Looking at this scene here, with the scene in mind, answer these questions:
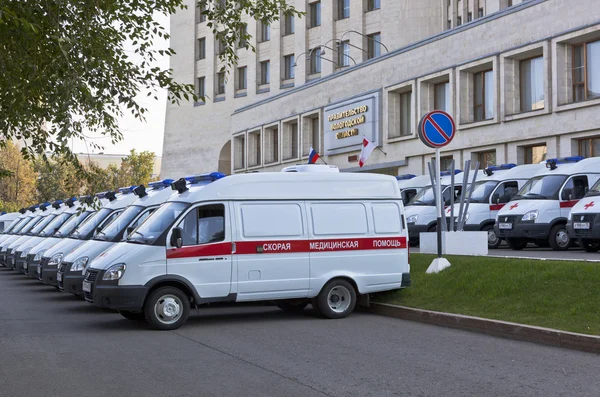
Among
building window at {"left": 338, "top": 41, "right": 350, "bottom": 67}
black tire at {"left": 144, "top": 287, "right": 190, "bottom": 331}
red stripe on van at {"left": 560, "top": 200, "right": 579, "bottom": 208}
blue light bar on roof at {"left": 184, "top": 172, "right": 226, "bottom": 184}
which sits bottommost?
black tire at {"left": 144, "top": 287, "right": 190, "bottom": 331}

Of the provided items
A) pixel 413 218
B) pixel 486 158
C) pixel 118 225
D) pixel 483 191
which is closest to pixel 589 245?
pixel 483 191

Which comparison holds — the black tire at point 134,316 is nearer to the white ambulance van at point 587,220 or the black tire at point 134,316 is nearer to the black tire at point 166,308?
the black tire at point 166,308

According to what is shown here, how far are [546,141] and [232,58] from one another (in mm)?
21861

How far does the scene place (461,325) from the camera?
11.8m

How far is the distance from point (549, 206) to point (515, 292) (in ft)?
34.4

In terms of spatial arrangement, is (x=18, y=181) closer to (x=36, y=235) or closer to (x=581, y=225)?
(x=36, y=235)

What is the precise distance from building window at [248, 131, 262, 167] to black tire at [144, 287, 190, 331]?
45.0m

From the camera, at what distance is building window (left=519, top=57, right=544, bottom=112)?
33.2 m

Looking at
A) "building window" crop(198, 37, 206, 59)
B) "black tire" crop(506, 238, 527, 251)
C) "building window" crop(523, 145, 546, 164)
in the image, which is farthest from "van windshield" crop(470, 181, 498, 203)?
"building window" crop(198, 37, 206, 59)

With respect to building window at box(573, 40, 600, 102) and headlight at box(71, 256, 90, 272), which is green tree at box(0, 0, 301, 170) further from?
building window at box(573, 40, 600, 102)

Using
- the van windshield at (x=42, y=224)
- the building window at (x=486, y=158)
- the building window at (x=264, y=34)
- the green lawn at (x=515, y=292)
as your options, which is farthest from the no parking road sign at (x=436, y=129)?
the building window at (x=264, y=34)

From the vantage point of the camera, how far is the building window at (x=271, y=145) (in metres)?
54.7

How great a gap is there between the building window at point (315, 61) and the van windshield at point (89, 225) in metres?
35.4

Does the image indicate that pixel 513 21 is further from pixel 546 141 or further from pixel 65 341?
pixel 65 341
